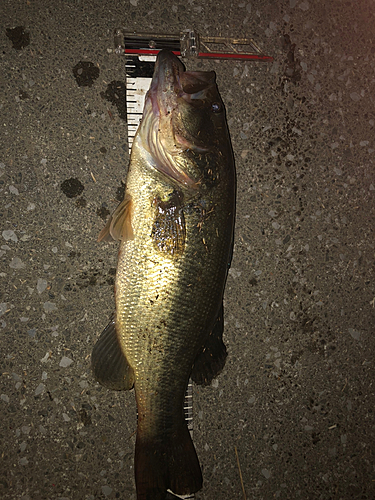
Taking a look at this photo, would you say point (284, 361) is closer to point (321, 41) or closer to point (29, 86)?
point (321, 41)

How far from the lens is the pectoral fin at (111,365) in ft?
5.73

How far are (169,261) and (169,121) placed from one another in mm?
668

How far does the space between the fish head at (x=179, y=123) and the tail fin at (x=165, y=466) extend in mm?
1278

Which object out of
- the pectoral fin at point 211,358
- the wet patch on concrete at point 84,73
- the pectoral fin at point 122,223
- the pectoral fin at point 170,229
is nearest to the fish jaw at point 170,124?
the pectoral fin at point 170,229

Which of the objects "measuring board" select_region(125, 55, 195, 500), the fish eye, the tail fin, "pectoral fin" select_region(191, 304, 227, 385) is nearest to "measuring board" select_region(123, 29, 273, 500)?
"measuring board" select_region(125, 55, 195, 500)

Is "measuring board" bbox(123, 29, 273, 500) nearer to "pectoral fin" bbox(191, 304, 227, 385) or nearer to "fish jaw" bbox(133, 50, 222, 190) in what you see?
"fish jaw" bbox(133, 50, 222, 190)

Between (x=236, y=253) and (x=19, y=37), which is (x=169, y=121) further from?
(x=19, y=37)

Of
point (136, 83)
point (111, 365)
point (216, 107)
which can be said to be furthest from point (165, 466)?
point (136, 83)

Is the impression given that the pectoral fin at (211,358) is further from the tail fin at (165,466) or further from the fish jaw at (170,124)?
the fish jaw at (170,124)

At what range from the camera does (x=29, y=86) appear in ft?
6.50

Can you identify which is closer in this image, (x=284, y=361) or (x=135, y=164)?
(x=135, y=164)

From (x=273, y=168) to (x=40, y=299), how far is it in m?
1.63

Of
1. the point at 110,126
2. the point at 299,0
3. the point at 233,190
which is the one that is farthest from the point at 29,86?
the point at 299,0

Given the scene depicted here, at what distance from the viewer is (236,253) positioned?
2.19 m
